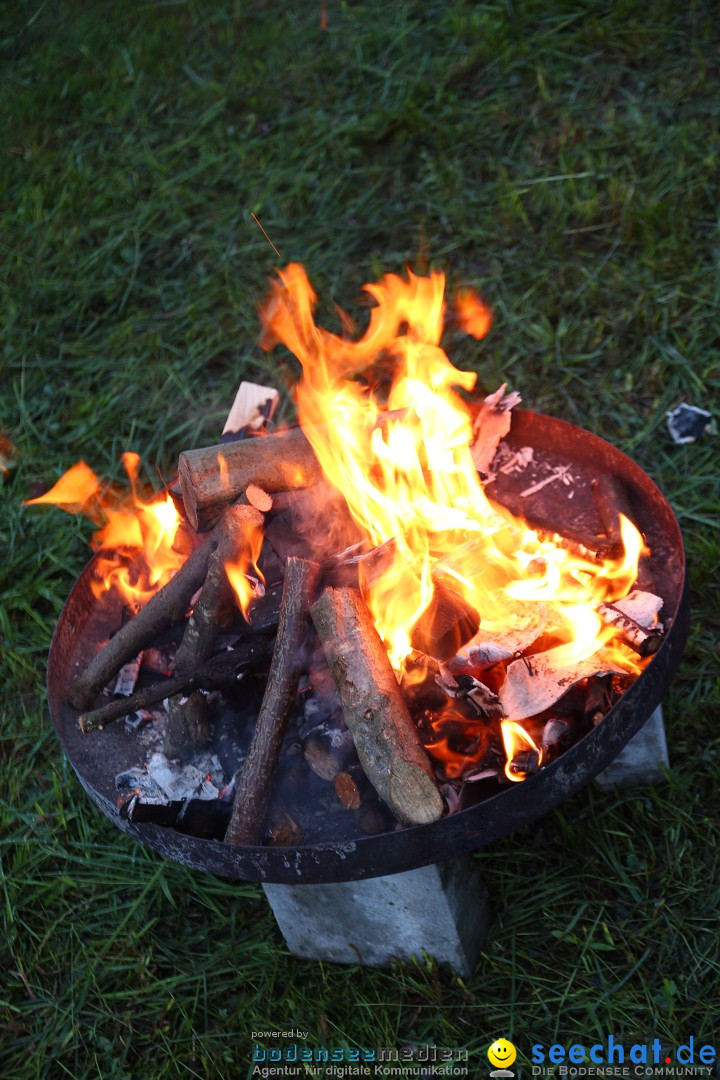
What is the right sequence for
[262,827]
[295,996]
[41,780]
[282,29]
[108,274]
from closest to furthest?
[262,827], [295,996], [41,780], [108,274], [282,29]

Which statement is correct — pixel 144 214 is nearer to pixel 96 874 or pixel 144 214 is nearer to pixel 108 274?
pixel 108 274

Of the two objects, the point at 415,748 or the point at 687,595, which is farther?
the point at 687,595

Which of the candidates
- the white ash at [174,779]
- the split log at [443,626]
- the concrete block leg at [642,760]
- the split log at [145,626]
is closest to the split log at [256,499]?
the split log at [145,626]

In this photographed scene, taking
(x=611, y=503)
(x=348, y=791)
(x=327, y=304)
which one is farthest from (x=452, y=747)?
(x=327, y=304)

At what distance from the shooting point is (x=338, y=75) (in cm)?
517

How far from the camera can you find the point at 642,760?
9.34 feet

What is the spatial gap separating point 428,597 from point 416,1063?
120 cm

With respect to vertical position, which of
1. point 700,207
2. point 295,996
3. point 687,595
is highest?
point 687,595

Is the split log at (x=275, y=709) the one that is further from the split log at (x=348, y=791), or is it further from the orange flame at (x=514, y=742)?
the orange flame at (x=514, y=742)

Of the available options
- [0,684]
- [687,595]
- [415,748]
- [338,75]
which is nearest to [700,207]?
[338,75]

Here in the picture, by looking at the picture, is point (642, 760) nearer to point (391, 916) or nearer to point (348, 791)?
point (391, 916)

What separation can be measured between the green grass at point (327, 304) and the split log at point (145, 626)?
0.78 metres

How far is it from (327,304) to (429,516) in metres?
2.17

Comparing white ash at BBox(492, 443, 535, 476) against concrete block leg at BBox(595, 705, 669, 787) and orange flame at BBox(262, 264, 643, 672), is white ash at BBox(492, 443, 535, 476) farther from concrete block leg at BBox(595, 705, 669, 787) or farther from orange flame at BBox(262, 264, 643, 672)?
concrete block leg at BBox(595, 705, 669, 787)
